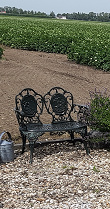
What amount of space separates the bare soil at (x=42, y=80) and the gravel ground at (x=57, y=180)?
4.17 ft

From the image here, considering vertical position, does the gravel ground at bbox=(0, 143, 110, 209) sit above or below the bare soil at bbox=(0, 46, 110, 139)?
below

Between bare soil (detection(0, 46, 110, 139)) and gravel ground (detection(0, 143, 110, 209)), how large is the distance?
1.27m

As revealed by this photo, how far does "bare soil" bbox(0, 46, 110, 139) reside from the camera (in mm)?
8576

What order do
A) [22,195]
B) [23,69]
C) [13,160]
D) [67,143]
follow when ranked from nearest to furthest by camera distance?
[22,195] → [13,160] → [67,143] → [23,69]

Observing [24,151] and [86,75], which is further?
[86,75]

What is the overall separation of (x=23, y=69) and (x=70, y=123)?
5721 millimetres

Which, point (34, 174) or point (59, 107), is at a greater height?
point (59, 107)

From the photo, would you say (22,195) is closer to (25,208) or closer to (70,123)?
(25,208)

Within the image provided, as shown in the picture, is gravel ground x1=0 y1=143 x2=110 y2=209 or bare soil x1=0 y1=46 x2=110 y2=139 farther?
bare soil x1=0 y1=46 x2=110 y2=139

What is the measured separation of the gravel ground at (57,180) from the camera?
182 inches

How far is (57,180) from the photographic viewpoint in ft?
17.2

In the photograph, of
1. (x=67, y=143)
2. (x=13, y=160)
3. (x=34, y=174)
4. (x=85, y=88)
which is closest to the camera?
(x=34, y=174)

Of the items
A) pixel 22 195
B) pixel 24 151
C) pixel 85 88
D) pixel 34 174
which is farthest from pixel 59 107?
pixel 85 88

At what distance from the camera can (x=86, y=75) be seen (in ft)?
41.5
